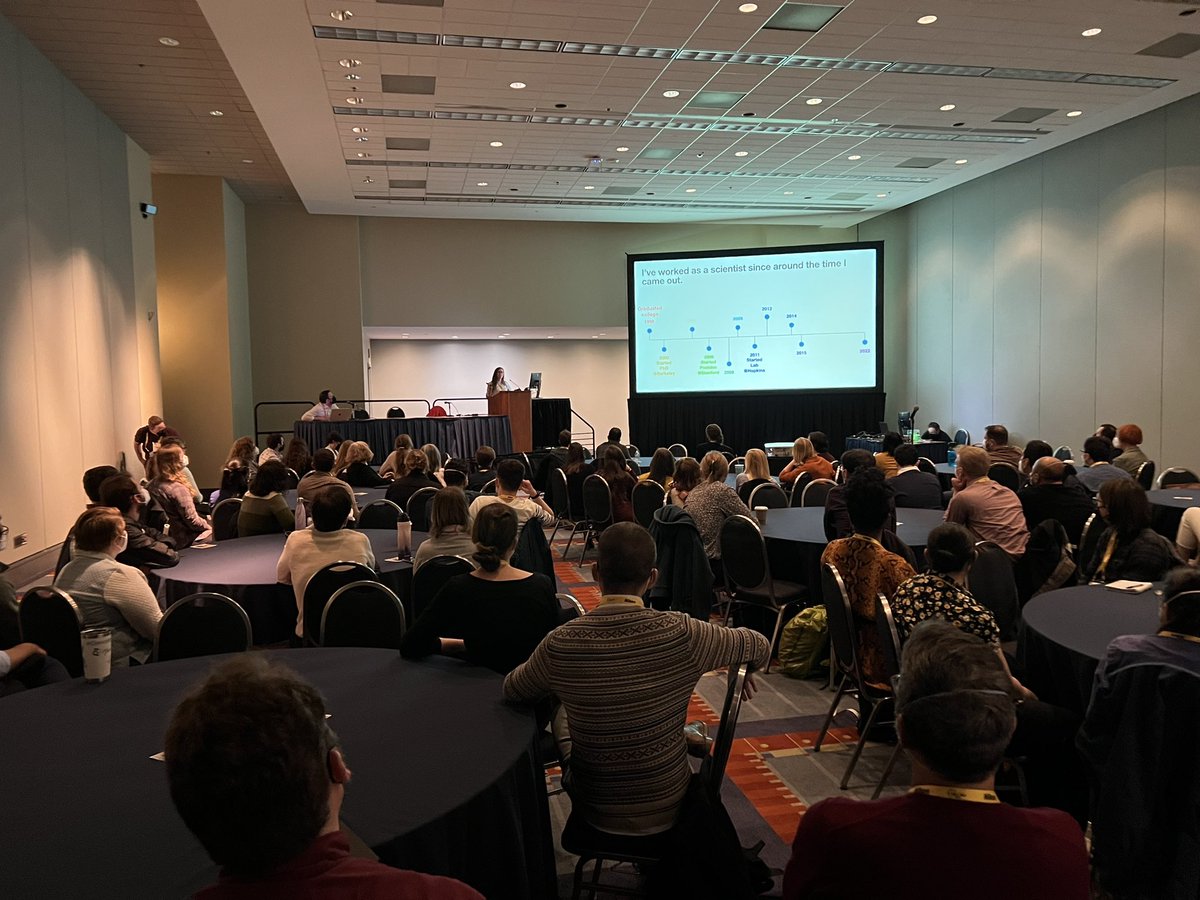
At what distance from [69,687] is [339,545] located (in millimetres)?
1699

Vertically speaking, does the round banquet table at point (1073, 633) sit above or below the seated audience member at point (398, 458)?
below

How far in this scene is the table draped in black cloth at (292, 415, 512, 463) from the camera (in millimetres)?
12883

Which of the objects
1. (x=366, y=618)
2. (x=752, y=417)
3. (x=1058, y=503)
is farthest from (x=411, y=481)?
(x=752, y=417)

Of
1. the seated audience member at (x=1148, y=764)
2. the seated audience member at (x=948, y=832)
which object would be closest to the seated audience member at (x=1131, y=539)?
the seated audience member at (x=1148, y=764)

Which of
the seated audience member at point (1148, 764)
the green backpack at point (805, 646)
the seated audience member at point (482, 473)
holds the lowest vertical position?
the green backpack at point (805, 646)

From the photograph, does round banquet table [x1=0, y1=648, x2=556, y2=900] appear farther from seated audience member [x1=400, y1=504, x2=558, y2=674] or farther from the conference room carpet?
the conference room carpet

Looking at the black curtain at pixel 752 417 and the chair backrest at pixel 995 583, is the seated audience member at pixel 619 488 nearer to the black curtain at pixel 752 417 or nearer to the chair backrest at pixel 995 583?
the chair backrest at pixel 995 583

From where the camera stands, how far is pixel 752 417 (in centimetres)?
1702

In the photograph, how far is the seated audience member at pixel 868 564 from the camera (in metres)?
3.96

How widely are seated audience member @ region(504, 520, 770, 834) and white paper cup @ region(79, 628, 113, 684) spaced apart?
1305mm

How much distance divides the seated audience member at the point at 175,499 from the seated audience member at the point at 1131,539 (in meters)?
5.40

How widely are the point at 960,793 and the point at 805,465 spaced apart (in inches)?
277

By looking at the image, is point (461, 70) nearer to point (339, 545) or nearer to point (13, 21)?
point (13, 21)

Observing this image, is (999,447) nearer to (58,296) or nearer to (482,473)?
(482,473)
